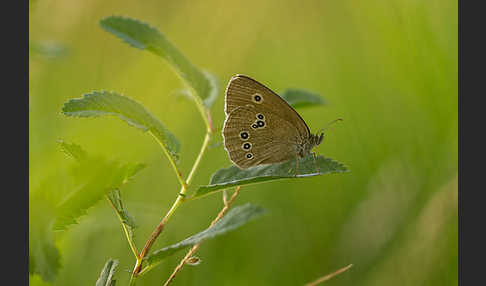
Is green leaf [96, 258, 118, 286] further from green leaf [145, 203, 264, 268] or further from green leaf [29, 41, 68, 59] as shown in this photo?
green leaf [29, 41, 68, 59]

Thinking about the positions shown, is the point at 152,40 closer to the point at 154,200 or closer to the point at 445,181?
the point at 154,200

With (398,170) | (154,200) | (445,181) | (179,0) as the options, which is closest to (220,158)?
(154,200)

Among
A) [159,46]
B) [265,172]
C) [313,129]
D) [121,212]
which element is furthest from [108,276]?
[313,129]

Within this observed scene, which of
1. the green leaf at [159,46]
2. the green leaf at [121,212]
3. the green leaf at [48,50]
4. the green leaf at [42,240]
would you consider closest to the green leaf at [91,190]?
the green leaf at [42,240]

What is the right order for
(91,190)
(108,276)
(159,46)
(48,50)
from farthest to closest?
(48,50) → (159,46) → (108,276) → (91,190)

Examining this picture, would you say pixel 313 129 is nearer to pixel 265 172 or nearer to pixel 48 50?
pixel 48 50

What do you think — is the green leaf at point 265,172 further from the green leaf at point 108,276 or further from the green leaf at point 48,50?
the green leaf at point 48,50

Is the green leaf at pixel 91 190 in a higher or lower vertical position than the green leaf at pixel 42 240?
higher
